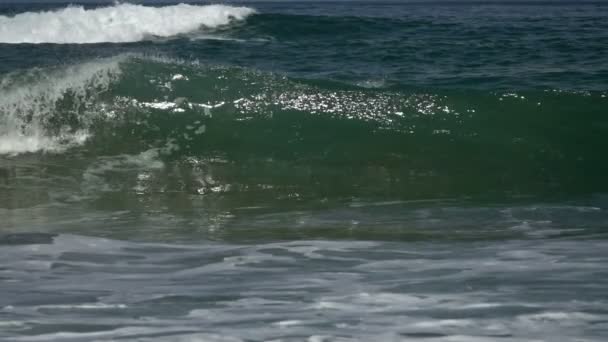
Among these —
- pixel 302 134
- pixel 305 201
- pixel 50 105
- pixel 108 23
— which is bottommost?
pixel 305 201

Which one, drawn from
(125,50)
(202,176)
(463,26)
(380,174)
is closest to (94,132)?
(202,176)

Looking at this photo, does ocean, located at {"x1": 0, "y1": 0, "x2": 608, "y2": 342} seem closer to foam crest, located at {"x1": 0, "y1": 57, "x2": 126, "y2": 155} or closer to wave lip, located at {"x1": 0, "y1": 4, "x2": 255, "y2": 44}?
foam crest, located at {"x1": 0, "y1": 57, "x2": 126, "y2": 155}

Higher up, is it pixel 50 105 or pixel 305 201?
pixel 50 105

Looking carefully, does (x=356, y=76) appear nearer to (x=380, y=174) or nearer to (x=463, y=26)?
(x=380, y=174)

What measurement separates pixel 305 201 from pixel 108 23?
13.7 metres

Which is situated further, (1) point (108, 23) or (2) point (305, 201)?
(1) point (108, 23)

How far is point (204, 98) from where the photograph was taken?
859 centimetres

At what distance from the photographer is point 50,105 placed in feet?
27.8

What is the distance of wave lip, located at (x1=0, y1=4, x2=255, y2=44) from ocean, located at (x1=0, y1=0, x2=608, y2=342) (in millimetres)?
4658

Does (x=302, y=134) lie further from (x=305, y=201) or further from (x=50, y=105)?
(x=50, y=105)

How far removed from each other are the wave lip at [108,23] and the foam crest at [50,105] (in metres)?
9.17

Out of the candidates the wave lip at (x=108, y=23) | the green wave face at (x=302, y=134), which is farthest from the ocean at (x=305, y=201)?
the wave lip at (x=108, y=23)

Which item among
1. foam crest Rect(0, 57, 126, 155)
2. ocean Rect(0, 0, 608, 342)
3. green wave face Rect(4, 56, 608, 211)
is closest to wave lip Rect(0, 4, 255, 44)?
ocean Rect(0, 0, 608, 342)

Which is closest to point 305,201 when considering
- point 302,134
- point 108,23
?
point 302,134
